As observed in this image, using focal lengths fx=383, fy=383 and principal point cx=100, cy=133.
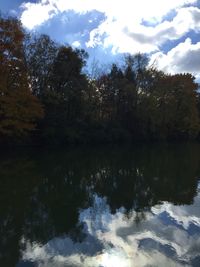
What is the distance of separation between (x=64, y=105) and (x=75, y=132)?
3.55m

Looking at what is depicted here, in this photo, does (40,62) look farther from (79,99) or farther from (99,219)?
(99,219)

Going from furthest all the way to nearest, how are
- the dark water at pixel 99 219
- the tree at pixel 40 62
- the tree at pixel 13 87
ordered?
the tree at pixel 40 62 → the tree at pixel 13 87 → the dark water at pixel 99 219

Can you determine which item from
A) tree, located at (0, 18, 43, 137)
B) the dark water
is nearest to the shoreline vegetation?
tree, located at (0, 18, 43, 137)

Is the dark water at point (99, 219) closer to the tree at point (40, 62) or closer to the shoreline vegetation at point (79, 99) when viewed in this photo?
the shoreline vegetation at point (79, 99)

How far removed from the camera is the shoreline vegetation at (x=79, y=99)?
33625mm

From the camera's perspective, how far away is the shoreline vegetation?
33625 mm

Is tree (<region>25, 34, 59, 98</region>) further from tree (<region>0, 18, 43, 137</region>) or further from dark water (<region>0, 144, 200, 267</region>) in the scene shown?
dark water (<region>0, 144, 200, 267</region>)

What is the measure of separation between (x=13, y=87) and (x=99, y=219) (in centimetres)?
2506

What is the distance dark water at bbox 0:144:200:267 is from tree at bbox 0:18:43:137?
14316 millimetres

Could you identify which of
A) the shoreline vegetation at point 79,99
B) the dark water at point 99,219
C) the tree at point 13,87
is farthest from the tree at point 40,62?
the dark water at point 99,219

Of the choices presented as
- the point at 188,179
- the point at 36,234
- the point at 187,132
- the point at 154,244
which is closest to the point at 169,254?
the point at 154,244

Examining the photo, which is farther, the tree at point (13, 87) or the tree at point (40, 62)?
the tree at point (40, 62)

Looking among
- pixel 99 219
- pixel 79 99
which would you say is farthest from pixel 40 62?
pixel 99 219

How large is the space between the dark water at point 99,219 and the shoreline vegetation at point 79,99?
16.1m
